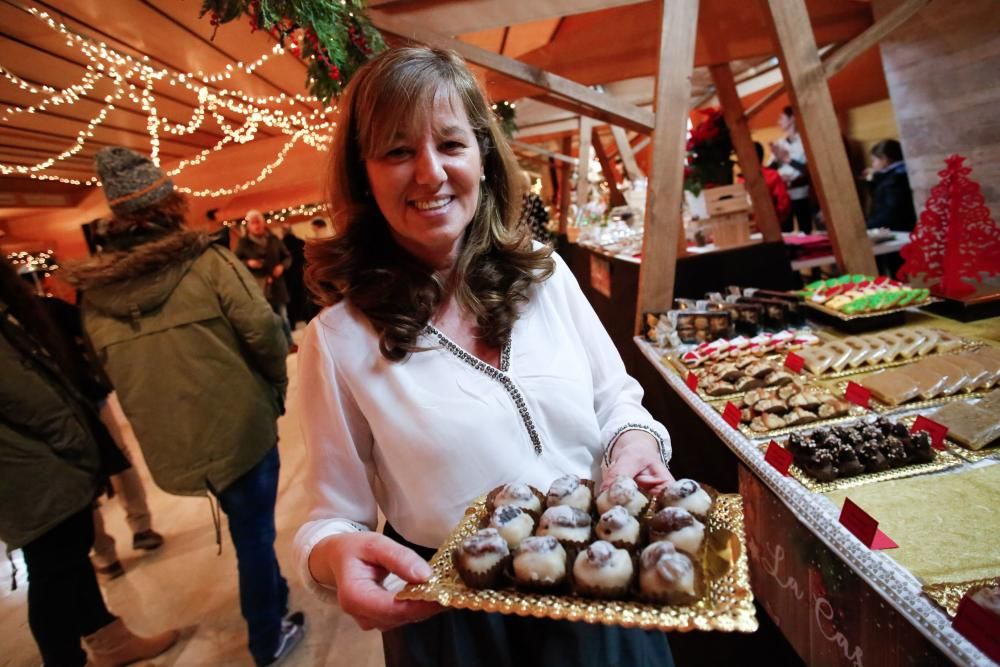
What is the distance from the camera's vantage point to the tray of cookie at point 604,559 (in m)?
0.75

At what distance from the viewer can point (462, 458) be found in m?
1.01

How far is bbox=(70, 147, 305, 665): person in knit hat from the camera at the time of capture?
6.28 feet

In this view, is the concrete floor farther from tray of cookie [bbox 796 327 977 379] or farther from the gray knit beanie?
tray of cookie [bbox 796 327 977 379]

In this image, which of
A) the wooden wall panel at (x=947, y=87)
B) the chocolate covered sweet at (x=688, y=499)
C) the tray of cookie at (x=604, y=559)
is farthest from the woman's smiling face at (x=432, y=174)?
the wooden wall panel at (x=947, y=87)

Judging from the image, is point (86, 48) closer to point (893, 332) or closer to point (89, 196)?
point (89, 196)

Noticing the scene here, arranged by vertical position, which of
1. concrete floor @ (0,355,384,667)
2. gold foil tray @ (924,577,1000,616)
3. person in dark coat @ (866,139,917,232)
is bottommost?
concrete floor @ (0,355,384,667)

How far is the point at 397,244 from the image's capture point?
47.2 inches

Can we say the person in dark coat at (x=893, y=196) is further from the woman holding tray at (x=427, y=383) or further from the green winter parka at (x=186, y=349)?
the green winter parka at (x=186, y=349)

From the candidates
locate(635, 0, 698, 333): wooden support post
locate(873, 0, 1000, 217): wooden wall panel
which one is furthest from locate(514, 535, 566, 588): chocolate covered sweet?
locate(873, 0, 1000, 217): wooden wall panel

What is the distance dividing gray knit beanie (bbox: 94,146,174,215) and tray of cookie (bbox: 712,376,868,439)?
220cm

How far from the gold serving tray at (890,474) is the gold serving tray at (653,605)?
1.94ft

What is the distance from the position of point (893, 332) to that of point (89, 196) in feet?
16.1

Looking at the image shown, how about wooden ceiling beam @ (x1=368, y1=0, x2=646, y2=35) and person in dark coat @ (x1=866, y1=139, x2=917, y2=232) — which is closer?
wooden ceiling beam @ (x1=368, y1=0, x2=646, y2=35)

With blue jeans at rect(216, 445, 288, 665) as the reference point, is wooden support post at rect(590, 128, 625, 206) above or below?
above
